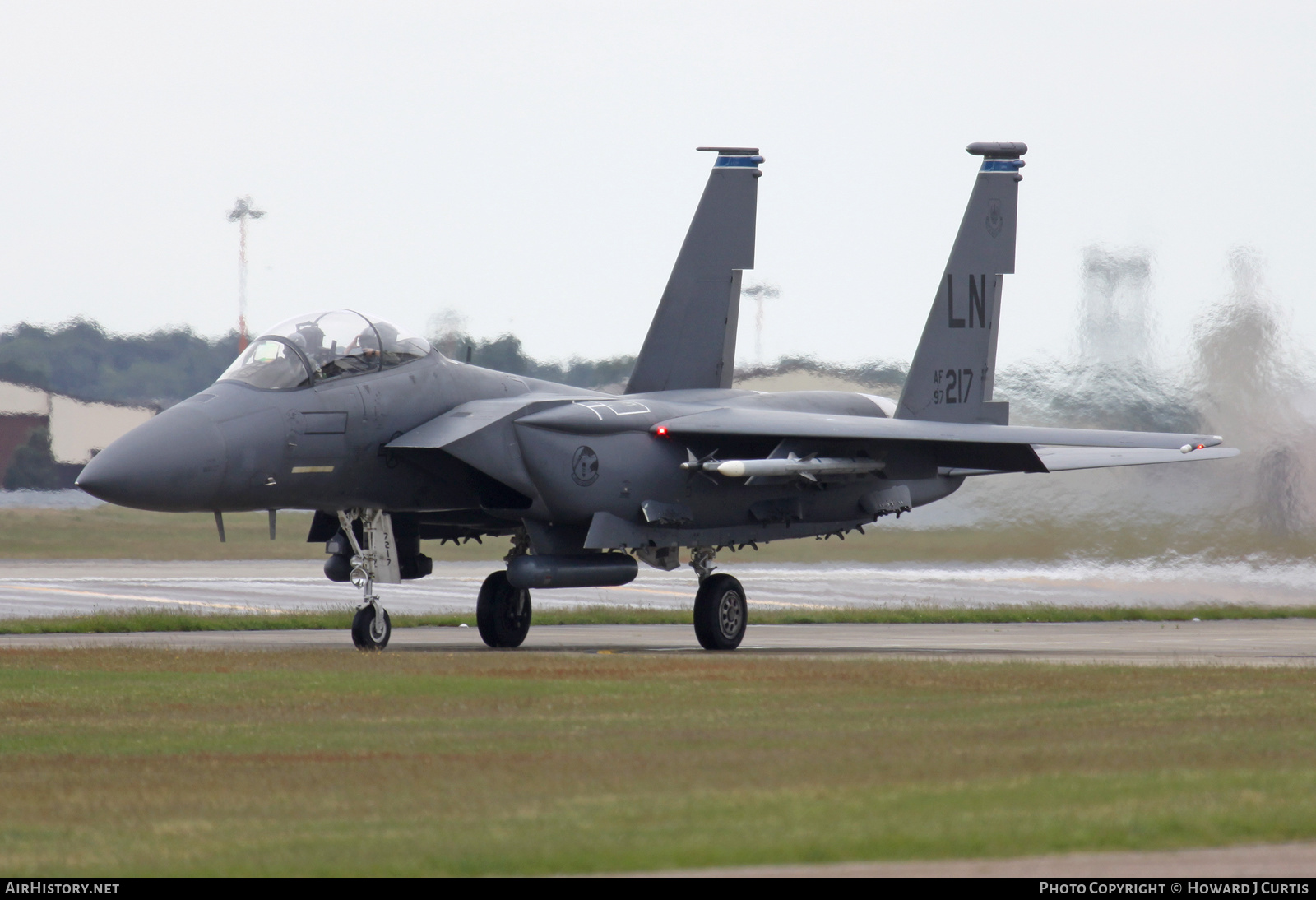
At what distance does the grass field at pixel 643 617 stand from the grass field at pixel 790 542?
0.95 meters

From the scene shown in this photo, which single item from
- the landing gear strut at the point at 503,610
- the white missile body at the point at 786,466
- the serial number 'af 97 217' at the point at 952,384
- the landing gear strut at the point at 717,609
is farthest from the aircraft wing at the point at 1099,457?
the landing gear strut at the point at 503,610

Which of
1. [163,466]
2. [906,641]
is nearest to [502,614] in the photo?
[906,641]

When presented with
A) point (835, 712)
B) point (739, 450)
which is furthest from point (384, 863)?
point (739, 450)

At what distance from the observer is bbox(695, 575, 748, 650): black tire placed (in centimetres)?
1881

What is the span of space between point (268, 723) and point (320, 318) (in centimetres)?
638

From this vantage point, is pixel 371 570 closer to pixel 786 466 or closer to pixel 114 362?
pixel 786 466

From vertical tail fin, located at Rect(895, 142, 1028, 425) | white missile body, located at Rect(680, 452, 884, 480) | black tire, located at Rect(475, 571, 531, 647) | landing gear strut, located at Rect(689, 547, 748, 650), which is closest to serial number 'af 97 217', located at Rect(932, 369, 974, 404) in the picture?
vertical tail fin, located at Rect(895, 142, 1028, 425)

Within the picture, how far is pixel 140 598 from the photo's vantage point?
27.0 metres

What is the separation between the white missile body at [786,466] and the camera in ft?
58.1

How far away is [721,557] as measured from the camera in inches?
1364

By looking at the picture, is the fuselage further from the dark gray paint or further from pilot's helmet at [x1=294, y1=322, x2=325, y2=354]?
pilot's helmet at [x1=294, y1=322, x2=325, y2=354]

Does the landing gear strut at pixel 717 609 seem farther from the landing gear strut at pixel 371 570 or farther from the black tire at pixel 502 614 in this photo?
the landing gear strut at pixel 371 570

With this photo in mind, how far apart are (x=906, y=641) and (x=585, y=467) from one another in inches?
189
